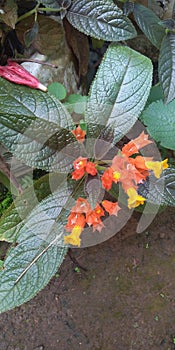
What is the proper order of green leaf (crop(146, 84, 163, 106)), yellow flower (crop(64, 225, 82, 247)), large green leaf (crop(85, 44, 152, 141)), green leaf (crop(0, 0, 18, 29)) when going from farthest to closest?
green leaf (crop(146, 84, 163, 106))
green leaf (crop(0, 0, 18, 29))
large green leaf (crop(85, 44, 152, 141))
yellow flower (crop(64, 225, 82, 247))

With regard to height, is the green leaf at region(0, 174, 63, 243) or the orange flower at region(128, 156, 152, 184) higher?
the orange flower at region(128, 156, 152, 184)

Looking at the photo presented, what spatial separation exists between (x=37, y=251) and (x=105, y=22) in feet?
1.76

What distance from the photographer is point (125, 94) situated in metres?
0.99

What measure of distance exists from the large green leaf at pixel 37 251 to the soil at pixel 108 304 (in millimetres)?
283

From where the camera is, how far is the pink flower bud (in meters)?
1.01

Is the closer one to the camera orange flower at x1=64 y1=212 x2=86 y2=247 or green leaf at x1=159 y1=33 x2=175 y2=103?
orange flower at x1=64 y1=212 x2=86 y2=247

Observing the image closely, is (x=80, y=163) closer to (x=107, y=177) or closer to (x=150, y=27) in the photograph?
(x=107, y=177)

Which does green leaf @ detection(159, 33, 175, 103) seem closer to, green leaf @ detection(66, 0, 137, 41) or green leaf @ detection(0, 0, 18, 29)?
green leaf @ detection(66, 0, 137, 41)

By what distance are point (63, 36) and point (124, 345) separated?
2.70ft

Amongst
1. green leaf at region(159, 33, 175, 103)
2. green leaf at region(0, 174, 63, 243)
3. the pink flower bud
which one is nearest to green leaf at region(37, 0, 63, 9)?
the pink flower bud

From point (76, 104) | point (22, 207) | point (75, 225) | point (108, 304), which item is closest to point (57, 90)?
point (76, 104)

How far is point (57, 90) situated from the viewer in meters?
1.18

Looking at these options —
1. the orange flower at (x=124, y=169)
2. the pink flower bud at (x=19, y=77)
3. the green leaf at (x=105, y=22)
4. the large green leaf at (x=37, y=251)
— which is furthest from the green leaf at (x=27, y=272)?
the green leaf at (x=105, y=22)

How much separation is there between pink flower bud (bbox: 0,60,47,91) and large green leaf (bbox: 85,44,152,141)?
0.12m
